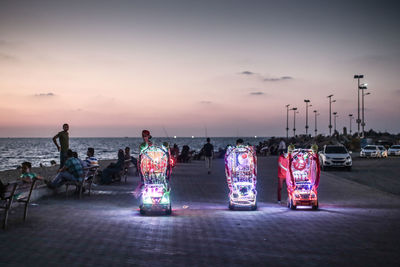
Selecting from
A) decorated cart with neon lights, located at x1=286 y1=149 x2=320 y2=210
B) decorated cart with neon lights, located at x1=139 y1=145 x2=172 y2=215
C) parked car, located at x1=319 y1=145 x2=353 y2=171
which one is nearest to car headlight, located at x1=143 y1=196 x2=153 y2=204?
decorated cart with neon lights, located at x1=139 y1=145 x2=172 y2=215

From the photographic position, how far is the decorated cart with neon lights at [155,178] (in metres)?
11.2

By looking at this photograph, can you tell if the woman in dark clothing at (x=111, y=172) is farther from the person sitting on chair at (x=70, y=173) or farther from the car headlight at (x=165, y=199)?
the car headlight at (x=165, y=199)

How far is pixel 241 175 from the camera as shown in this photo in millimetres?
12688

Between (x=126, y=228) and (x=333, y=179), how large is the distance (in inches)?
610

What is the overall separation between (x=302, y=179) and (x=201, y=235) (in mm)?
5144

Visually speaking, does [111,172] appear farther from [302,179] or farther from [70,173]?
[302,179]

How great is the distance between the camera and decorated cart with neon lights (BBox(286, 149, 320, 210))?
1221 cm

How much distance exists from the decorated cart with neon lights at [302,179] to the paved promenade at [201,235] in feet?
1.25

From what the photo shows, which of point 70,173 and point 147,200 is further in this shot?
point 70,173

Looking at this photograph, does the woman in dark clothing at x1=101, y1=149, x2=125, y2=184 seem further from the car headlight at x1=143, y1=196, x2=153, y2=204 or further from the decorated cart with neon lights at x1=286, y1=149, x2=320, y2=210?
the decorated cart with neon lights at x1=286, y1=149, x2=320, y2=210

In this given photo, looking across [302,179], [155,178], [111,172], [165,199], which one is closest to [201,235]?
[165,199]

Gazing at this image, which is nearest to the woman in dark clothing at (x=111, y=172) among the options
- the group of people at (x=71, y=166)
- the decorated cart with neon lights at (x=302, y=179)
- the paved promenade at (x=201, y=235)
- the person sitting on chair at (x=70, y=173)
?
the group of people at (x=71, y=166)

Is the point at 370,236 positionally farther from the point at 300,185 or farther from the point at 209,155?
the point at 209,155

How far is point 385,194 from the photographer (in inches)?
645
